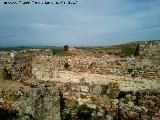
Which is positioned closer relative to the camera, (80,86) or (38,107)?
→ (38,107)

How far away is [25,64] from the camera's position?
75.5 ft

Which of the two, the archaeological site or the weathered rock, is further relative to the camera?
the archaeological site

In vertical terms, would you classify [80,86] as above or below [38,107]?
above

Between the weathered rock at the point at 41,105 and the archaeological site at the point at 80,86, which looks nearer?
the weathered rock at the point at 41,105

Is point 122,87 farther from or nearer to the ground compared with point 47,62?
nearer to the ground

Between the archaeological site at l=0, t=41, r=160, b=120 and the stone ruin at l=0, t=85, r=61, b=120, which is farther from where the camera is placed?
the archaeological site at l=0, t=41, r=160, b=120

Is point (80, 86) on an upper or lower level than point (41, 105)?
upper

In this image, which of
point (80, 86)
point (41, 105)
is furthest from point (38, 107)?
point (80, 86)

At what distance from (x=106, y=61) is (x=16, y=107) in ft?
37.5

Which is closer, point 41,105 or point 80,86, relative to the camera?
point 41,105

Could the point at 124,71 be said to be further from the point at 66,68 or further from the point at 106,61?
the point at 66,68

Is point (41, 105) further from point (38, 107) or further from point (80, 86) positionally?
point (80, 86)

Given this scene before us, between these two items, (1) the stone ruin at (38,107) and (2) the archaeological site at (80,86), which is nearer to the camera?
(1) the stone ruin at (38,107)

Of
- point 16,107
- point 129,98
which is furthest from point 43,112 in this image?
point 129,98
